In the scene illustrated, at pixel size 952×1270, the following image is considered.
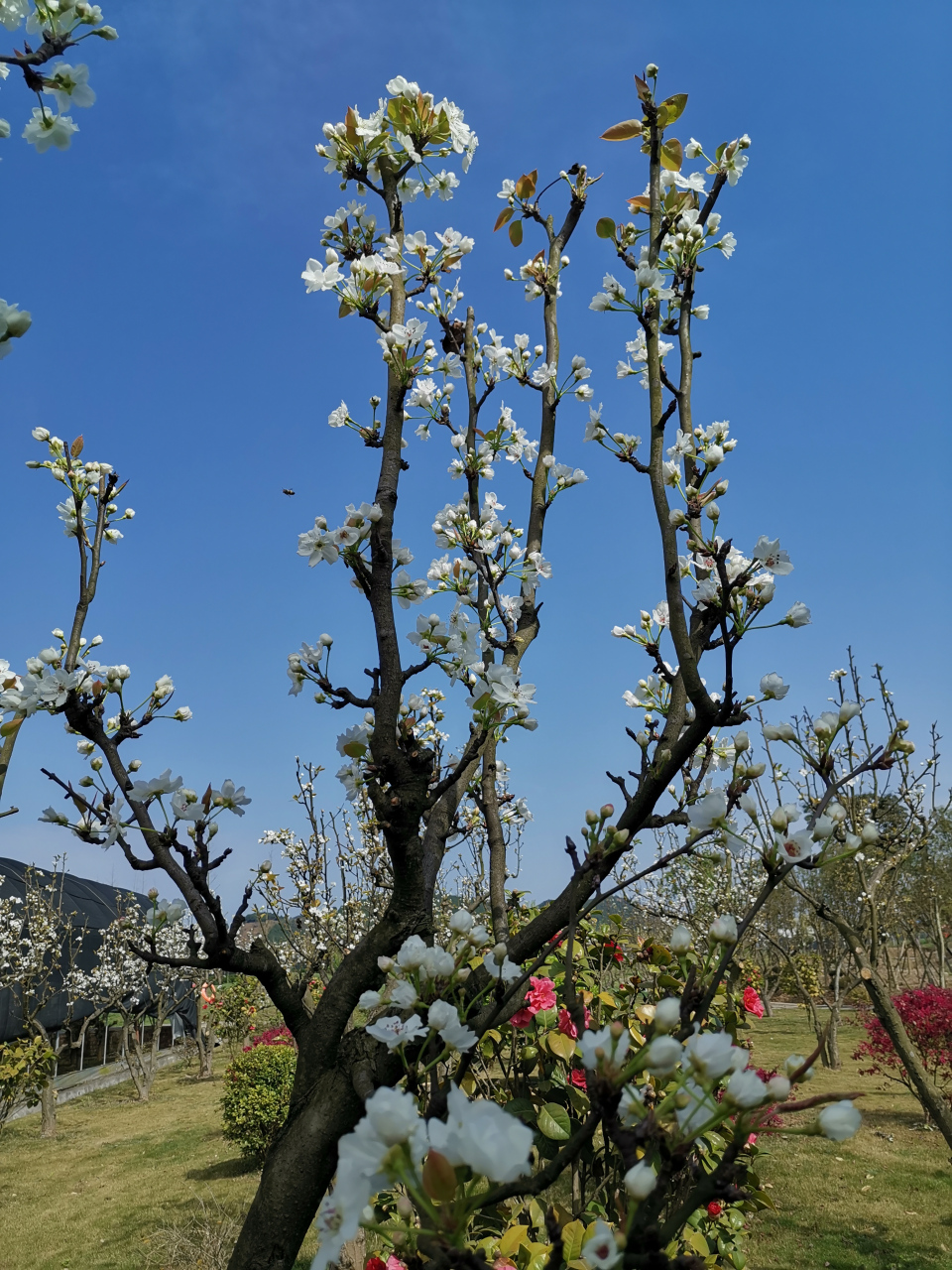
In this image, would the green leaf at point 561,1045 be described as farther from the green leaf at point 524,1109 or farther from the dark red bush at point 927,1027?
the dark red bush at point 927,1027

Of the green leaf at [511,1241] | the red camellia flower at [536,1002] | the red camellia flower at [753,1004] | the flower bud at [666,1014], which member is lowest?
the red camellia flower at [753,1004]

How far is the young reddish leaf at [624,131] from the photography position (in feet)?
6.41

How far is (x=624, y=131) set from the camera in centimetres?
196

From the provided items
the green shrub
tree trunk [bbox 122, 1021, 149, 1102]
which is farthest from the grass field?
tree trunk [bbox 122, 1021, 149, 1102]

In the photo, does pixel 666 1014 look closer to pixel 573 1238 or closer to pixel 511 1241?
pixel 511 1241

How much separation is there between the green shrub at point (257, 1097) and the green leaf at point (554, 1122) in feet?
21.8

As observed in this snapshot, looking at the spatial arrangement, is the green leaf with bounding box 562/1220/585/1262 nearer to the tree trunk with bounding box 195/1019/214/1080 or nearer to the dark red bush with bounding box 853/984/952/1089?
the dark red bush with bounding box 853/984/952/1089

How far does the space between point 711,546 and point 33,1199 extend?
10.1 metres

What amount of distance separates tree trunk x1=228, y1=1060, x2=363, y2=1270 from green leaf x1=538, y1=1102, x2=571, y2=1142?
1121 millimetres

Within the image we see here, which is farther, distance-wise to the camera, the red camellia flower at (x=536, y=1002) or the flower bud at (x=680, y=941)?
the red camellia flower at (x=536, y=1002)

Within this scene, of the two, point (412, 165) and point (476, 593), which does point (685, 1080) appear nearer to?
point (476, 593)

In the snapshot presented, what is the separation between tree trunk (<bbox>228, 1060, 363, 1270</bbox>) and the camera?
1.51 meters

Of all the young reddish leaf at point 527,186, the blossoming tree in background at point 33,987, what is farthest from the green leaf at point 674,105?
the blossoming tree in background at point 33,987

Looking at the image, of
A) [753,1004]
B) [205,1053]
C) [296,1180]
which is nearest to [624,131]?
[296,1180]
